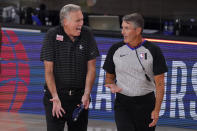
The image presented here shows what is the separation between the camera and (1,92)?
984 centimetres

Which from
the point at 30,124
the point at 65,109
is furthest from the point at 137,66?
the point at 30,124

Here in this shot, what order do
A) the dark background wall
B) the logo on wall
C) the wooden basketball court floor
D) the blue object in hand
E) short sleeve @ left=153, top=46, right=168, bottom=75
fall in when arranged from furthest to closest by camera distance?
1. the dark background wall
2. the logo on wall
3. the wooden basketball court floor
4. the blue object in hand
5. short sleeve @ left=153, top=46, right=168, bottom=75

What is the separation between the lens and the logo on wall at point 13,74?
382 inches

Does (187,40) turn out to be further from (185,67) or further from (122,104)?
(122,104)

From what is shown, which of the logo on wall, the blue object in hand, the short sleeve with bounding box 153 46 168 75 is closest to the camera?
the short sleeve with bounding box 153 46 168 75

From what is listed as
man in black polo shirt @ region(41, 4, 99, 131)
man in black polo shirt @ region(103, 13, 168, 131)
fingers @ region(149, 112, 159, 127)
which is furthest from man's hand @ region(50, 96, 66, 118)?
fingers @ region(149, 112, 159, 127)

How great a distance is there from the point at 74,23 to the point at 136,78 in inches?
30.6

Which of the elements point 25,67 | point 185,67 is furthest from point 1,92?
point 185,67

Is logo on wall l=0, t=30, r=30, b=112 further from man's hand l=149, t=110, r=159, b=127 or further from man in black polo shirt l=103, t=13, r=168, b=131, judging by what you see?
man's hand l=149, t=110, r=159, b=127

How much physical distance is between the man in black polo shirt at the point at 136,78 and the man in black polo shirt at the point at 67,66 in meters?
0.27

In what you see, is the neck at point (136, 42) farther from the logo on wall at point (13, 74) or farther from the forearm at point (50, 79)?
the logo on wall at point (13, 74)

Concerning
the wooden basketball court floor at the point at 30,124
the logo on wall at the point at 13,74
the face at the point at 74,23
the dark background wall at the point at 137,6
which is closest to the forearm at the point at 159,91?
the face at the point at 74,23

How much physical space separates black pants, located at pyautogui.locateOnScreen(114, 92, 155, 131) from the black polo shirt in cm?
47

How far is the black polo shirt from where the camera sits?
226 inches
